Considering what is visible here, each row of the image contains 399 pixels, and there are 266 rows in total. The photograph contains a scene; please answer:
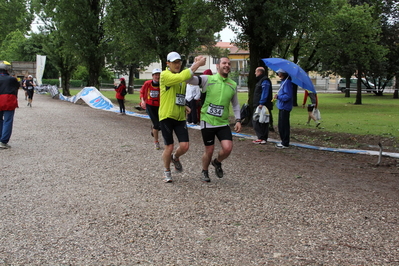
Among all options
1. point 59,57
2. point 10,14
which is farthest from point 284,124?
point 10,14

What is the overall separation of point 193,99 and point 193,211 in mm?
9115

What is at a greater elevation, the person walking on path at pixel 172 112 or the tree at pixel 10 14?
the tree at pixel 10 14

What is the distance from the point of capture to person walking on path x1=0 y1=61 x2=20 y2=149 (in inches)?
378

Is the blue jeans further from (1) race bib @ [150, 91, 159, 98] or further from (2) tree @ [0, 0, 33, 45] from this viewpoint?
(2) tree @ [0, 0, 33, 45]

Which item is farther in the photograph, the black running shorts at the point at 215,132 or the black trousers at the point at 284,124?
the black trousers at the point at 284,124

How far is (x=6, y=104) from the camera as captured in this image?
9578 millimetres

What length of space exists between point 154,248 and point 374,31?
28.5 metres

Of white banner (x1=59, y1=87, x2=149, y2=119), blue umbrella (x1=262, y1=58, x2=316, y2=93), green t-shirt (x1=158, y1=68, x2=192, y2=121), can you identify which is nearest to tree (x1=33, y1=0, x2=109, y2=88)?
white banner (x1=59, y1=87, x2=149, y2=119)

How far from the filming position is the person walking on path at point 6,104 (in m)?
9.59

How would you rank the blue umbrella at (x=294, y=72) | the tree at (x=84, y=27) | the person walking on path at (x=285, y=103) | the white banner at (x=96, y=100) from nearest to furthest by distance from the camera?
the blue umbrella at (x=294, y=72)
the person walking on path at (x=285, y=103)
the white banner at (x=96, y=100)
the tree at (x=84, y=27)

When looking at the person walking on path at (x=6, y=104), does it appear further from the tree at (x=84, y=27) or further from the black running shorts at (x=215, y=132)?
the tree at (x=84, y=27)

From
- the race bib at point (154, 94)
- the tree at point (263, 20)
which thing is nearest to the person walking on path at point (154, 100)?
the race bib at point (154, 94)

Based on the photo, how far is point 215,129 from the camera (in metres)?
6.32

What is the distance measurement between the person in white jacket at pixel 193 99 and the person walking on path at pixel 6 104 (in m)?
5.09
